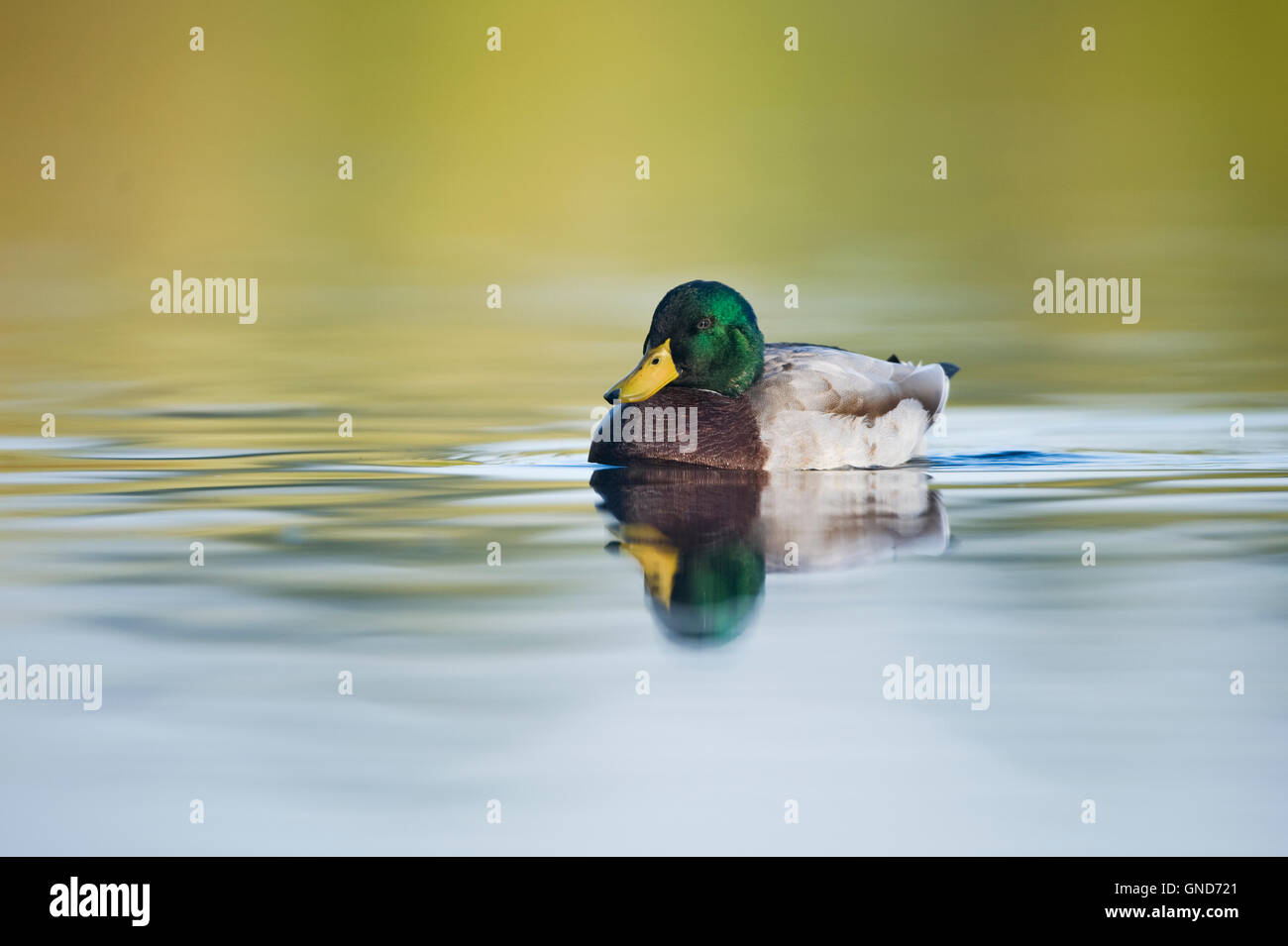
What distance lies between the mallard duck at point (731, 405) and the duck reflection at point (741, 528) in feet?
0.38

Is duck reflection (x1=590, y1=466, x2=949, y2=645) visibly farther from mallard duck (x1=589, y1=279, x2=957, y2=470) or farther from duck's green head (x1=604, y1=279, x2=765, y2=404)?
duck's green head (x1=604, y1=279, x2=765, y2=404)

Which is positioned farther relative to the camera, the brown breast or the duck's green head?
the duck's green head

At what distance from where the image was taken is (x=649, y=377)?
10.2 metres

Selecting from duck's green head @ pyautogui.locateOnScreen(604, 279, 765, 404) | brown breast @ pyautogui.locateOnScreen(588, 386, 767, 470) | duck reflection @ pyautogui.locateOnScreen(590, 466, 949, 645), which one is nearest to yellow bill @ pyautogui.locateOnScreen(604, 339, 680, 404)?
duck's green head @ pyautogui.locateOnScreen(604, 279, 765, 404)

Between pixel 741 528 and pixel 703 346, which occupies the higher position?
pixel 703 346

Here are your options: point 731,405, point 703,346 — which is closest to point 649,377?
point 703,346

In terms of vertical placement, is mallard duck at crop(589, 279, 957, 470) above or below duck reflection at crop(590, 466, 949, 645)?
above

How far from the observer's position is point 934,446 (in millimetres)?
10969

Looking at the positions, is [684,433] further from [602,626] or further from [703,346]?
[602,626]

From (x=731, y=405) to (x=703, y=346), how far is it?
0.35 m

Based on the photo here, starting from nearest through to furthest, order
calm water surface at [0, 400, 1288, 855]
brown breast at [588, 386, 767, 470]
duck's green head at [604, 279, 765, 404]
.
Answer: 1. calm water surface at [0, 400, 1288, 855]
2. brown breast at [588, 386, 767, 470]
3. duck's green head at [604, 279, 765, 404]

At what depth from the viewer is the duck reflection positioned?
7066 mm

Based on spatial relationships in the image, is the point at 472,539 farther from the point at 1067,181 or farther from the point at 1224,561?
the point at 1067,181

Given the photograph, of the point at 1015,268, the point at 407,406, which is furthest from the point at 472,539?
the point at 1015,268
